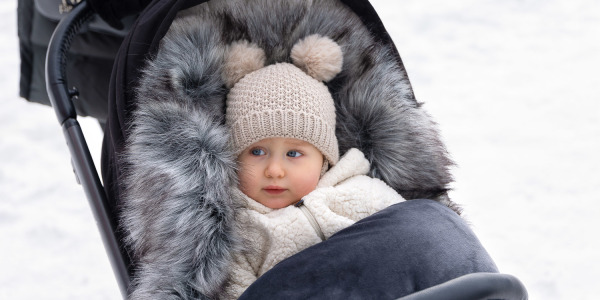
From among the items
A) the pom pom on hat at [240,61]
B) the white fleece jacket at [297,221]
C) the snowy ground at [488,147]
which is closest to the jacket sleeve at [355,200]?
the white fleece jacket at [297,221]

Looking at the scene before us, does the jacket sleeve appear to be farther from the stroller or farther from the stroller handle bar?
the stroller handle bar

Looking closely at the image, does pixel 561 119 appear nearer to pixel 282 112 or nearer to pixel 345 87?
pixel 345 87

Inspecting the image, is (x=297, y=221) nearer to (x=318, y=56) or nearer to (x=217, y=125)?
(x=217, y=125)

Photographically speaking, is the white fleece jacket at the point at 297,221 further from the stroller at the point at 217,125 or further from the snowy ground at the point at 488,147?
the snowy ground at the point at 488,147

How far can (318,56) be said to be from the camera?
134 centimetres

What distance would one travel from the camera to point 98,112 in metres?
1.67

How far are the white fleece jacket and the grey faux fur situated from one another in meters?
0.04

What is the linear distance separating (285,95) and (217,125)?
14 centimetres

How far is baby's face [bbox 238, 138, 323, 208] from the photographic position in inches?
49.6

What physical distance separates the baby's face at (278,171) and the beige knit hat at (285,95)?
0.07 feet

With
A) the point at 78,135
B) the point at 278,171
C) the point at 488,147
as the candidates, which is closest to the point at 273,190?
the point at 278,171

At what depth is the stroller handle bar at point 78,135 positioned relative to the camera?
1.26 meters

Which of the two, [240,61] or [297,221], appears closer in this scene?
[297,221]

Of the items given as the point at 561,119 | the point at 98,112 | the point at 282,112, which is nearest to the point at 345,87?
the point at 282,112
